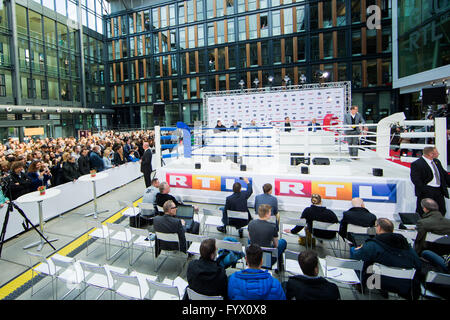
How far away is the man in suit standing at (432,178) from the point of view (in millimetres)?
4863

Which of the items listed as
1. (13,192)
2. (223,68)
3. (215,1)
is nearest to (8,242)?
(13,192)

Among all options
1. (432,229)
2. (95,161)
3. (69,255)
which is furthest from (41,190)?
(432,229)

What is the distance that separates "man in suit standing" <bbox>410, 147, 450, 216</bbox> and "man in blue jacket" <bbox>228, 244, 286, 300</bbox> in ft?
14.1

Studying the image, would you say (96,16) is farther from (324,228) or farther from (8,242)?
(324,228)

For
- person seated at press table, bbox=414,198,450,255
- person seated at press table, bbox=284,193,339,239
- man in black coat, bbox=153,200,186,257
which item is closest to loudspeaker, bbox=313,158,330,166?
person seated at press table, bbox=284,193,339,239

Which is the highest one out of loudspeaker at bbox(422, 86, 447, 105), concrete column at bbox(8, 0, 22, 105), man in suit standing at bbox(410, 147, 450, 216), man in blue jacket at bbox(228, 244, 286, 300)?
concrete column at bbox(8, 0, 22, 105)

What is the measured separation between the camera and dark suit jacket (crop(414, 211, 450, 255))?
3277 millimetres

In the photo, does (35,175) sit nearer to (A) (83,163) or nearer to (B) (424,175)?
(A) (83,163)

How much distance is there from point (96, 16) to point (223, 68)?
55.9 feet

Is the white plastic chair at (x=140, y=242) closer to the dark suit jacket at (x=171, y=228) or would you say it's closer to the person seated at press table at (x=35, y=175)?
the dark suit jacket at (x=171, y=228)

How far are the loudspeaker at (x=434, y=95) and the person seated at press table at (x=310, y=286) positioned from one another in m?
5.71

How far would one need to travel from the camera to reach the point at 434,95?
18.8ft

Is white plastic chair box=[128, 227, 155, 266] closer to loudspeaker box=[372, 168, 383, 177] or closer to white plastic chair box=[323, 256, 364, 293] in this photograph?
white plastic chair box=[323, 256, 364, 293]

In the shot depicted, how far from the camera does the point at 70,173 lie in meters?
7.21
